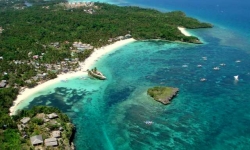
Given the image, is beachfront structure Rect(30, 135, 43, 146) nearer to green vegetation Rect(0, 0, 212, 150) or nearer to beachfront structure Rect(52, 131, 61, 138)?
green vegetation Rect(0, 0, 212, 150)

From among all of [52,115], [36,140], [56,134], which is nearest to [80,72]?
[52,115]

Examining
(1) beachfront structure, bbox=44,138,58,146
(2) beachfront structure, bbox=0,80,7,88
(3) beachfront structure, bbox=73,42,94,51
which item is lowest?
(1) beachfront structure, bbox=44,138,58,146

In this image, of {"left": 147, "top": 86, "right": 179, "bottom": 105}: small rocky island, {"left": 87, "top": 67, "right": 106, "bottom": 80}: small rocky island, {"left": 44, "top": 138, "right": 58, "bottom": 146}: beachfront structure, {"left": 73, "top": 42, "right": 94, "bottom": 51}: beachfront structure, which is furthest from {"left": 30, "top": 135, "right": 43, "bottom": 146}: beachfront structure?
{"left": 73, "top": 42, "right": 94, "bottom": 51}: beachfront structure

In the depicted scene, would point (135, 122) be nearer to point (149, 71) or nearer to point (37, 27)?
point (149, 71)

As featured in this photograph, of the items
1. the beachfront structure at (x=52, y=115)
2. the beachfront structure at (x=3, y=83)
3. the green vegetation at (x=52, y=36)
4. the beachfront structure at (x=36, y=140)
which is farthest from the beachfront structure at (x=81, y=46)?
the beachfront structure at (x=36, y=140)

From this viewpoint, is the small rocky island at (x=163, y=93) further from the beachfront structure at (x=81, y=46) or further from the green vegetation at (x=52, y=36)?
the beachfront structure at (x=81, y=46)
